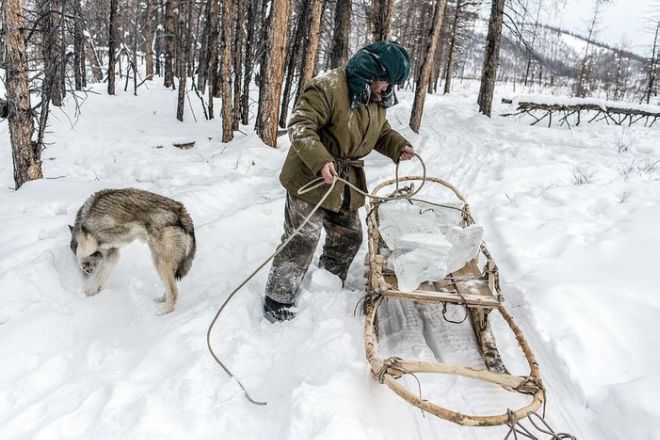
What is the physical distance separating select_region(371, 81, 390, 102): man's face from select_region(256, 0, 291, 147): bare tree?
5719mm

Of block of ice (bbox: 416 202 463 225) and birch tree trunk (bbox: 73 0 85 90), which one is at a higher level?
birch tree trunk (bbox: 73 0 85 90)

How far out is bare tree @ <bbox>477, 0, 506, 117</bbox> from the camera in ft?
45.4

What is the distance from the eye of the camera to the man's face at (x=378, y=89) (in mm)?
3273

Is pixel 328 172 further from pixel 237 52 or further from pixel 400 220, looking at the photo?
pixel 237 52

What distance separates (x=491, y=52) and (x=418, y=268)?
13436 mm

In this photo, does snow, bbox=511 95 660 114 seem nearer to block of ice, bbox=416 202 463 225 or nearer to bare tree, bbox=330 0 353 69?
bare tree, bbox=330 0 353 69

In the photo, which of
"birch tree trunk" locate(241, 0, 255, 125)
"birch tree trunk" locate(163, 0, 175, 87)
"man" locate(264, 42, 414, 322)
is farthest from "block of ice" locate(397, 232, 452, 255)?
"birch tree trunk" locate(163, 0, 175, 87)

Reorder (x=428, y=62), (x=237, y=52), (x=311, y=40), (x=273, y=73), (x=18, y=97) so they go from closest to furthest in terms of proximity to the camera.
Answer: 1. (x=18, y=97)
2. (x=273, y=73)
3. (x=311, y=40)
4. (x=428, y=62)
5. (x=237, y=52)

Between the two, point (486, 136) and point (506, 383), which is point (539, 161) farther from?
point (506, 383)

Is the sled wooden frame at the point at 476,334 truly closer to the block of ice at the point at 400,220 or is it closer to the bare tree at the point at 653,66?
the block of ice at the point at 400,220

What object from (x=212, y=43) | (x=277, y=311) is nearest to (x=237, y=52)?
(x=212, y=43)

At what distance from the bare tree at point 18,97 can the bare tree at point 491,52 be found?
1293 cm

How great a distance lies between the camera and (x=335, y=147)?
343 cm

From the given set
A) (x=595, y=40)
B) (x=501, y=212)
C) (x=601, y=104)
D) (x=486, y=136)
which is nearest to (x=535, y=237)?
(x=501, y=212)
